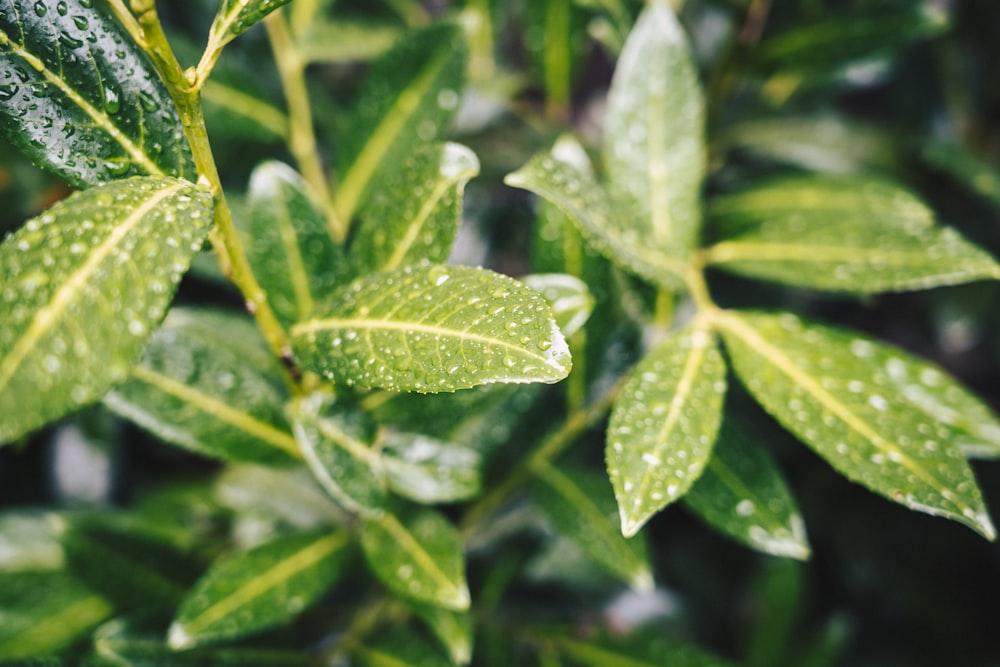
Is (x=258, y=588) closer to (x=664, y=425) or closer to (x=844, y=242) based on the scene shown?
(x=664, y=425)

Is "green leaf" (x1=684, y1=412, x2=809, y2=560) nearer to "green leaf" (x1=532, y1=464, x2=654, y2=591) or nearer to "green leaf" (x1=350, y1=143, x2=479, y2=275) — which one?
"green leaf" (x1=532, y1=464, x2=654, y2=591)

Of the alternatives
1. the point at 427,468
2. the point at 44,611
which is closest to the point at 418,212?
the point at 427,468

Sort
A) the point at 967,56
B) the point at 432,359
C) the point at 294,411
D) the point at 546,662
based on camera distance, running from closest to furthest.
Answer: the point at 432,359 → the point at 294,411 → the point at 546,662 → the point at 967,56

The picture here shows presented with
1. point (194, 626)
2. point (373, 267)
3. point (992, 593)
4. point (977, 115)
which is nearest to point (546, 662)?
point (194, 626)

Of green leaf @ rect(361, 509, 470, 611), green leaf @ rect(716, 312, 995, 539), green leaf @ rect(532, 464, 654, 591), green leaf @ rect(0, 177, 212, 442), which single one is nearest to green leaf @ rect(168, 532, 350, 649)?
green leaf @ rect(361, 509, 470, 611)

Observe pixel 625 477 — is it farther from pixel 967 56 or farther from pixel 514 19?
pixel 967 56
